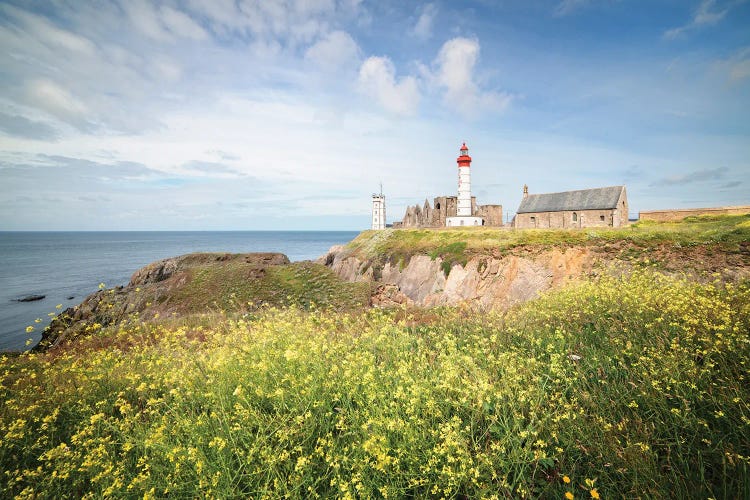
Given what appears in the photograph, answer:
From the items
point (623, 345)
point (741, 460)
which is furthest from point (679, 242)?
point (741, 460)

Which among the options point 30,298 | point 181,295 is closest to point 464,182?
point 181,295

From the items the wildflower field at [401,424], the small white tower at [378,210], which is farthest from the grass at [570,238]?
the small white tower at [378,210]

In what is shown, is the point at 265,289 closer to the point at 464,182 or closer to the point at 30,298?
the point at 464,182

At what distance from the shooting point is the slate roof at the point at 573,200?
147 feet

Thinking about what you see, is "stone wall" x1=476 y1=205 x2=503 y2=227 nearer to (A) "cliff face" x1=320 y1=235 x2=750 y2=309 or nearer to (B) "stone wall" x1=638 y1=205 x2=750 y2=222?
(B) "stone wall" x1=638 y1=205 x2=750 y2=222

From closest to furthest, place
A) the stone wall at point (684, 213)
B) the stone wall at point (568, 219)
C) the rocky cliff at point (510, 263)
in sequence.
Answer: the rocky cliff at point (510, 263) → the stone wall at point (684, 213) → the stone wall at point (568, 219)

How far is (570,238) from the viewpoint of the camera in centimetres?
2788

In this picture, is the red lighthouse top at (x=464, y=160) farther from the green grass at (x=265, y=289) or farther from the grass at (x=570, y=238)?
the green grass at (x=265, y=289)

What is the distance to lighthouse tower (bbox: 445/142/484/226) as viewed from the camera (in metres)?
54.1

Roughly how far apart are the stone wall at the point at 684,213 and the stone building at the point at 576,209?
336cm

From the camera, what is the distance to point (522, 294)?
25.6 m

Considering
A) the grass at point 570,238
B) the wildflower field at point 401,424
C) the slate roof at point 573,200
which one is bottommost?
the wildflower field at point 401,424

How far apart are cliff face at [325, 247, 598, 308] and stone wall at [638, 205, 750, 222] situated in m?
22.5

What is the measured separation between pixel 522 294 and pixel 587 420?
22250mm
